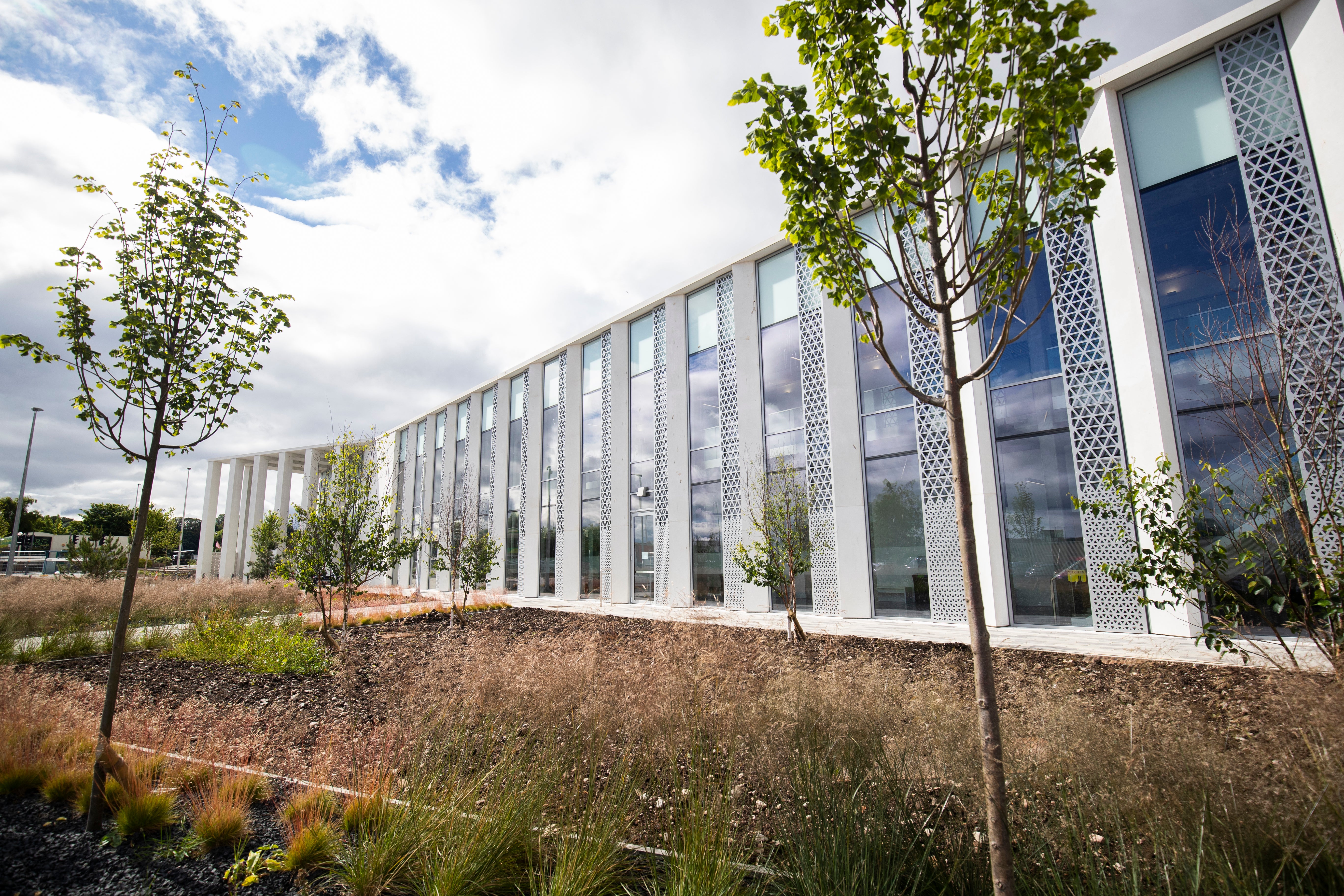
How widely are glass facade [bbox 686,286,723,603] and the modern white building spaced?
61mm

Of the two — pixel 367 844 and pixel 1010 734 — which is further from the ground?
pixel 1010 734

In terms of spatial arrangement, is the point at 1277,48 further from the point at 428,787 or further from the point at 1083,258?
the point at 428,787

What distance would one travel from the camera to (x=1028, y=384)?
425 inches

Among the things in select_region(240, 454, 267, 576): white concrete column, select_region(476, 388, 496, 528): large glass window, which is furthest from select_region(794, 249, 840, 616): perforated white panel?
select_region(240, 454, 267, 576): white concrete column

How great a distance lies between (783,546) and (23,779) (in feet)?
29.7

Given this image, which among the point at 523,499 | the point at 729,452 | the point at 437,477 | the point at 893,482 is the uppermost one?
the point at 437,477

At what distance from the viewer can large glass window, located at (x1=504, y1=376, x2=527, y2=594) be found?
2367cm

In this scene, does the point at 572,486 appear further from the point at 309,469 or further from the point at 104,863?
the point at 309,469

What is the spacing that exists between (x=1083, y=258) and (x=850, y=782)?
37.0 ft

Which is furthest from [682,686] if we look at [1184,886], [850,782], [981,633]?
[1184,886]

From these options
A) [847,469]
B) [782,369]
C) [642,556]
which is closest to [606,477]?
[642,556]

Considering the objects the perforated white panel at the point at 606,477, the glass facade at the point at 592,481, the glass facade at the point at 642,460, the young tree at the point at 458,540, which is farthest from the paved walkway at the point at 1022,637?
the glass facade at the point at 592,481

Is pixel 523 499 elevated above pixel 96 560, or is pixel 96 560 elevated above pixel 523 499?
pixel 523 499

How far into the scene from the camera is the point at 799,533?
10.4 meters
